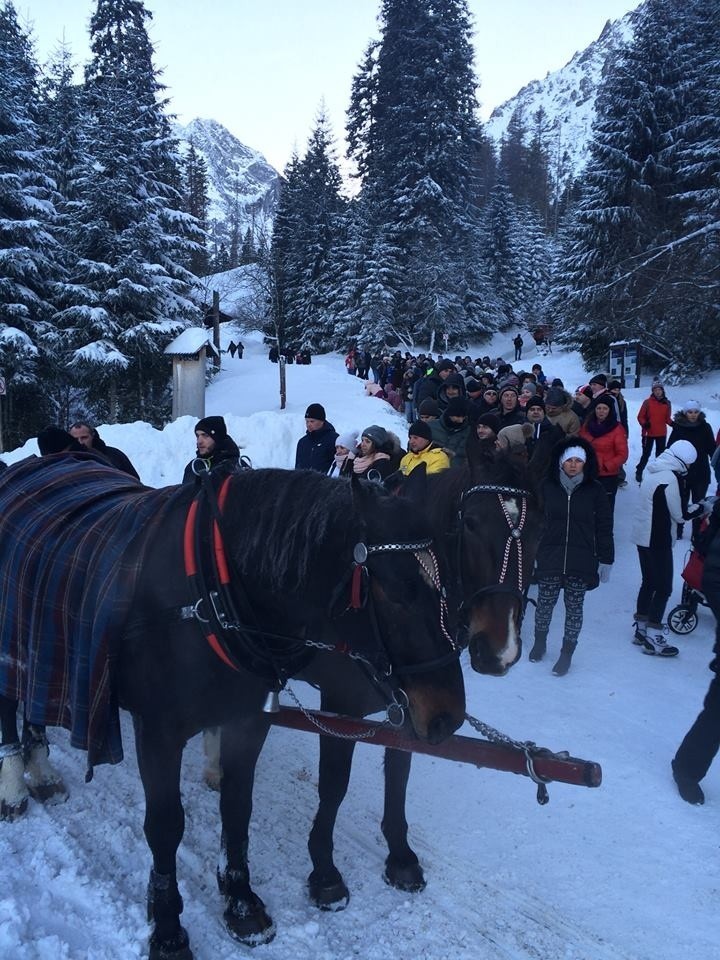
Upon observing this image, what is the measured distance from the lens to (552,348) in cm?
3538

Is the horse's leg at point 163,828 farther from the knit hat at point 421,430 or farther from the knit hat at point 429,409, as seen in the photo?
the knit hat at point 429,409

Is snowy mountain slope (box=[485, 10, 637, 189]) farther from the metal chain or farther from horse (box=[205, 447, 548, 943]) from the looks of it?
the metal chain

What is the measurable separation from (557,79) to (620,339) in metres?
204

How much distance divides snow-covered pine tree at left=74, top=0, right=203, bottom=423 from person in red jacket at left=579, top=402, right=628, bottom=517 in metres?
15.0

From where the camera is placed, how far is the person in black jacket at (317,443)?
23.4 ft

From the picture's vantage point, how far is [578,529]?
18.8ft

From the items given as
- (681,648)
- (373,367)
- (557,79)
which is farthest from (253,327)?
(557,79)

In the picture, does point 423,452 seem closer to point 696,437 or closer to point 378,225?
point 696,437

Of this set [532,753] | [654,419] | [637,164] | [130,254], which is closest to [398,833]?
[532,753]

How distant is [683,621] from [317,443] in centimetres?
449

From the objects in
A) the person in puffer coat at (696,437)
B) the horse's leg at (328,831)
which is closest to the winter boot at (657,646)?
the person in puffer coat at (696,437)

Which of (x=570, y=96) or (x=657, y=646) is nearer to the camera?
(x=657, y=646)

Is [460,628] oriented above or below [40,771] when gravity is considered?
above

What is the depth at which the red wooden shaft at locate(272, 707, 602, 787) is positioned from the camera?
2471 mm
